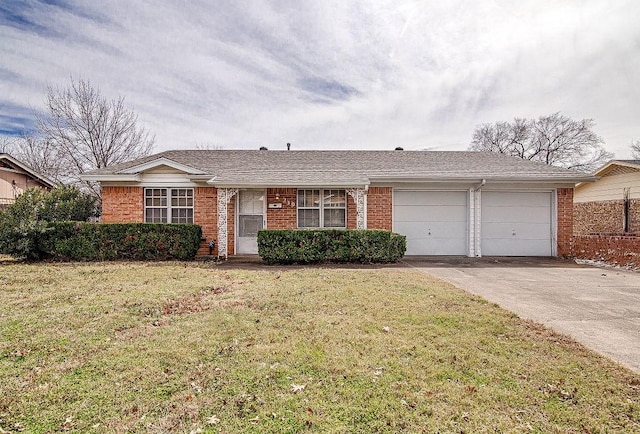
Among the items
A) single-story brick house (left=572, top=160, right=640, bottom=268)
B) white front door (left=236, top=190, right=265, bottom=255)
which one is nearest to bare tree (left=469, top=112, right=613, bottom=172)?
single-story brick house (left=572, top=160, right=640, bottom=268)

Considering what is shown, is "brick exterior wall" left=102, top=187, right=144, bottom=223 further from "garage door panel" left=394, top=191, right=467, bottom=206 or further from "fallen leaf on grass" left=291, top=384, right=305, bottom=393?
"fallen leaf on grass" left=291, top=384, right=305, bottom=393

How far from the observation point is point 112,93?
2156 cm

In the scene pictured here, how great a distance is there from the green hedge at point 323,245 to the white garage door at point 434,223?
2.63m

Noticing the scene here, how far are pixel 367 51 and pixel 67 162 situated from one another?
2214cm

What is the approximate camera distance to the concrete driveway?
414cm

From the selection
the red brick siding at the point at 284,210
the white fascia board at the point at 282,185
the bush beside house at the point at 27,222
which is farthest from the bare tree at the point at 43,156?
the red brick siding at the point at 284,210

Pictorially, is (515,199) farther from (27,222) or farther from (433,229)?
(27,222)

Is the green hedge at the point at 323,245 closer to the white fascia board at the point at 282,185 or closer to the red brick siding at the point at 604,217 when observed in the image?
the white fascia board at the point at 282,185

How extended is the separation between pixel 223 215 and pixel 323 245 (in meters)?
4.06

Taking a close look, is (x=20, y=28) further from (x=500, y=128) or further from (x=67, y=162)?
(x=500, y=128)

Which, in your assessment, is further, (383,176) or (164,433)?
(383,176)

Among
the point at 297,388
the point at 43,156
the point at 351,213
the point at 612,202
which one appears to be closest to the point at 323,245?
the point at 351,213

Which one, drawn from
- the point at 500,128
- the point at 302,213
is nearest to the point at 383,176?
the point at 302,213

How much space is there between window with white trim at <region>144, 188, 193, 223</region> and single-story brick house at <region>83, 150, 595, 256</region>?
0.04m
